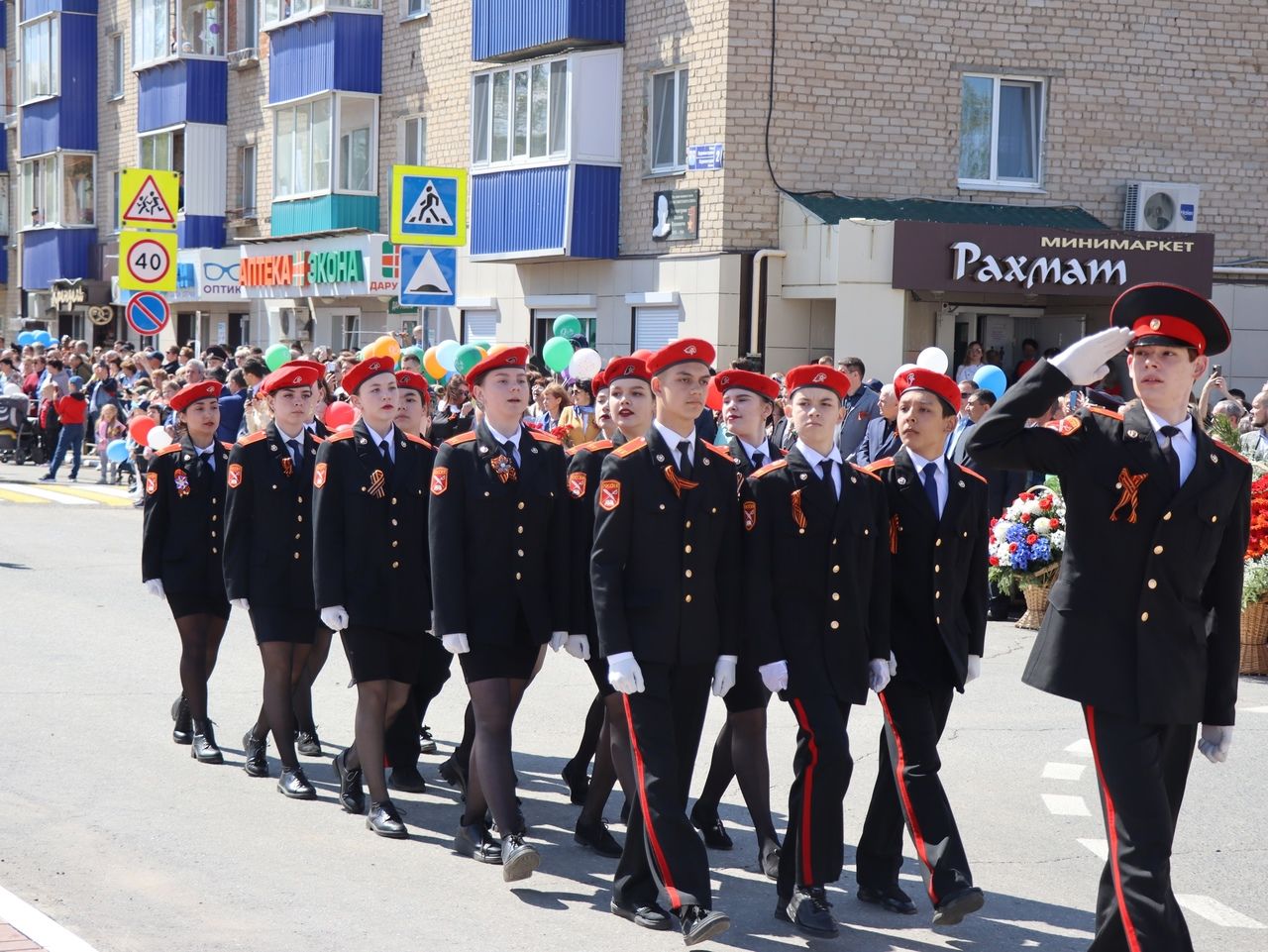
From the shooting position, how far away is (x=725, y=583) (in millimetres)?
6207

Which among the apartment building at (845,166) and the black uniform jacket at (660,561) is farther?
the apartment building at (845,166)

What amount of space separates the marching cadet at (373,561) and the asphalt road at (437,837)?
0.36 meters

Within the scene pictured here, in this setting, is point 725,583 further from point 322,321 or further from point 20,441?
point 322,321

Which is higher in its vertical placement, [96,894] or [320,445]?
[320,445]

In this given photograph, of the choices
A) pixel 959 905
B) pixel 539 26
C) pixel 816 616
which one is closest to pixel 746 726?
pixel 816 616

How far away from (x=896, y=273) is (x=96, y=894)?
15.1 m

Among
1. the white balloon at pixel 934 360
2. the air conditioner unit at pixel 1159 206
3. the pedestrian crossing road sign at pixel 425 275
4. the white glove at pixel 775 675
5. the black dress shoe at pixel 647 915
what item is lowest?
the black dress shoe at pixel 647 915

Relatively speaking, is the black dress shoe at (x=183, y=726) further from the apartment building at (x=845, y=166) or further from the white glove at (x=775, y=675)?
the apartment building at (x=845, y=166)

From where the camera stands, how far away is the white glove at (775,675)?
6.00 metres

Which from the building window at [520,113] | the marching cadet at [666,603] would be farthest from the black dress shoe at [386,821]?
the building window at [520,113]

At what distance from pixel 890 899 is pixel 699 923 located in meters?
1.03

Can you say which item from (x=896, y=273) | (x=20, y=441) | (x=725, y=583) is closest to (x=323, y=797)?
(x=725, y=583)

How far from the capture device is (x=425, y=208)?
643 inches

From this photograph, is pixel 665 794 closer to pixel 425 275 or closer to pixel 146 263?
pixel 425 275
